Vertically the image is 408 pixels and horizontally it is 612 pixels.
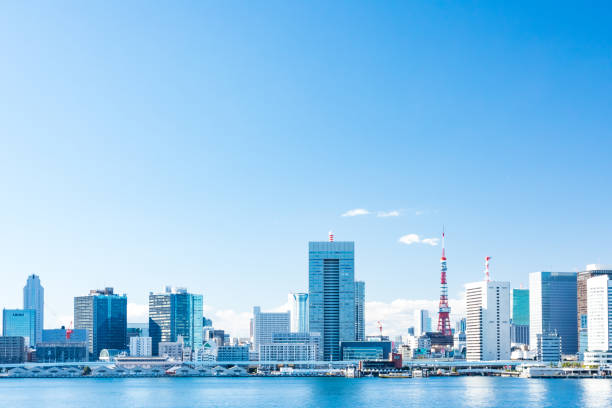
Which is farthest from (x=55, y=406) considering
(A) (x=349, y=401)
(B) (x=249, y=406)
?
(A) (x=349, y=401)

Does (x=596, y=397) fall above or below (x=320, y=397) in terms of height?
above

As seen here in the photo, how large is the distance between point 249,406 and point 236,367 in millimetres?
101030

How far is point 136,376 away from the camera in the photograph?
19300cm

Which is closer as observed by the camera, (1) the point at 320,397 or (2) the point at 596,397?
(2) the point at 596,397

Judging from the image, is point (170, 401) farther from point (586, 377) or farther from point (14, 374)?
point (14, 374)

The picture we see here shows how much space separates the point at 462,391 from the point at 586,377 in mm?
56932

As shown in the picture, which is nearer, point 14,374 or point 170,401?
point 170,401

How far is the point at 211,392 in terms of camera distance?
4631 inches

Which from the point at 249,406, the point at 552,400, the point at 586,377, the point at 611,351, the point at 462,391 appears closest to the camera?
the point at 249,406

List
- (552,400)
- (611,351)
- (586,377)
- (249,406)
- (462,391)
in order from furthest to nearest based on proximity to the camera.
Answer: (611,351)
(586,377)
(462,391)
(552,400)
(249,406)

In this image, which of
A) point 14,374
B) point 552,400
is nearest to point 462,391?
point 552,400

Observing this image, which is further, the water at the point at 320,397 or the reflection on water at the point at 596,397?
the water at the point at 320,397

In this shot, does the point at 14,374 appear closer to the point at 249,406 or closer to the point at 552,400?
the point at 249,406

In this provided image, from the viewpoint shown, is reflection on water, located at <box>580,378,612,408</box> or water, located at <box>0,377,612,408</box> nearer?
reflection on water, located at <box>580,378,612,408</box>
